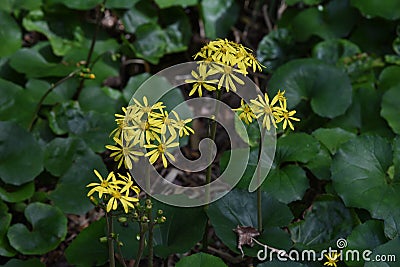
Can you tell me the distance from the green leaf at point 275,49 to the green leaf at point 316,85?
0.55 metres

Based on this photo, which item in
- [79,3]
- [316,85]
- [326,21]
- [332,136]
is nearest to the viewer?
[332,136]

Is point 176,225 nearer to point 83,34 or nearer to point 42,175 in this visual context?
point 42,175

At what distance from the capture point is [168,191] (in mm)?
3564

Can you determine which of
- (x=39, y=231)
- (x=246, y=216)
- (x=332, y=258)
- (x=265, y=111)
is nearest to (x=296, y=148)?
(x=246, y=216)

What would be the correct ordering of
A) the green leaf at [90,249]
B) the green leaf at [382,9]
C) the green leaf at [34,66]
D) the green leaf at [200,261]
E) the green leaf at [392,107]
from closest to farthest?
the green leaf at [200,261] < the green leaf at [90,249] < the green leaf at [392,107] < the green leaf at [34,66] < the green leaf at [382,9]

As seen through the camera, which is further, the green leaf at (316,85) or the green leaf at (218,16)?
the green leaf at (218,16)

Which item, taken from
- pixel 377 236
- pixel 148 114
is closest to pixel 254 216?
pixel 377 236

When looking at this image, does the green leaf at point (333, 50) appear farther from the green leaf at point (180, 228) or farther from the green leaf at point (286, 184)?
the green leaf at point (180, 228)

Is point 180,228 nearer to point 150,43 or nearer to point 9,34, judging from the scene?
point 150,43

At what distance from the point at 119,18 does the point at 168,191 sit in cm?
144

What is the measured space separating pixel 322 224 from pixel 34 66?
7.01ft

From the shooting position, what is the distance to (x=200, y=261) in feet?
7.82

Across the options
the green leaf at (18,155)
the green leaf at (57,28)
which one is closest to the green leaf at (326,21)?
the green leaf at (57,28)

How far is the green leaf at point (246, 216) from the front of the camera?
2.57 metres
